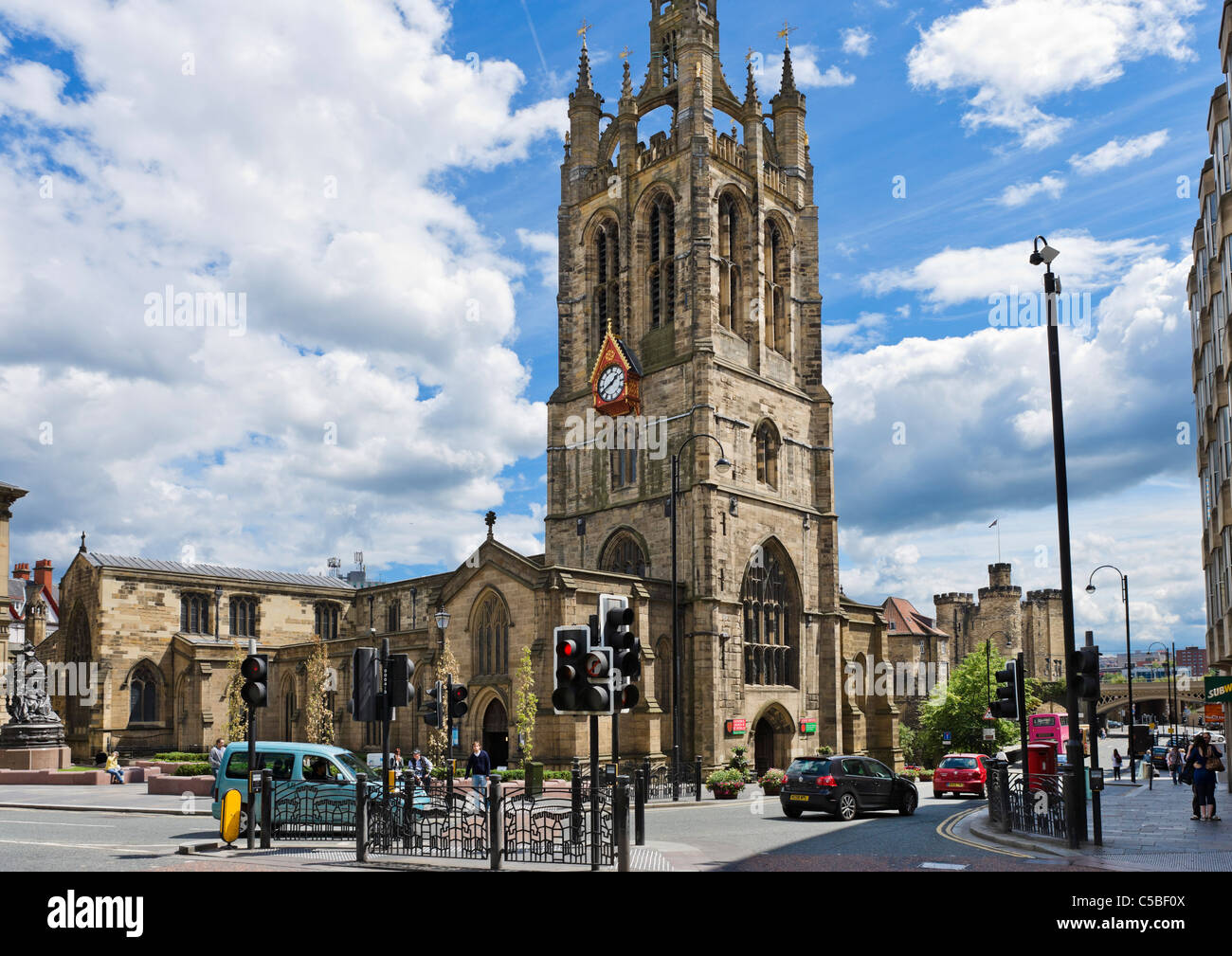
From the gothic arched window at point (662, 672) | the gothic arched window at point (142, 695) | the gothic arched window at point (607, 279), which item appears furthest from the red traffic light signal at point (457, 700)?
the gothic arched window at point (142, 695)

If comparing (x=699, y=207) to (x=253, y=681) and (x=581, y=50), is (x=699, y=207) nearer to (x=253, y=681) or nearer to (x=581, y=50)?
(x=581, y=50)

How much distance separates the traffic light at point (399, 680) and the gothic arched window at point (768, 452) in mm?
32836

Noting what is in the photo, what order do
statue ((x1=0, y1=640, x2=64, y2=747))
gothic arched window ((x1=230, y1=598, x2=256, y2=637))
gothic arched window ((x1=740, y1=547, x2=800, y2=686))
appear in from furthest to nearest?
gothic arched window ((x1=230, y1=598, x2=256, y2=637))
gothic arched window ((x1=740, y1=547, x2=800, y2=686))
statue ((x1=0, y1=640, x2=64, y2=747))

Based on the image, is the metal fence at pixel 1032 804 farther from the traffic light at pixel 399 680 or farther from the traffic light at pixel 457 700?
the traffic light at pixel 399 680

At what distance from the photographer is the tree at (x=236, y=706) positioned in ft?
147

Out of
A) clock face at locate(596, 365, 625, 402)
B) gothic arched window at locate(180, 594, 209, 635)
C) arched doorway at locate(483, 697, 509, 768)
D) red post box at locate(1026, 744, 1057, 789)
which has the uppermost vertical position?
clock face at locate(596, 365, 625, 402)

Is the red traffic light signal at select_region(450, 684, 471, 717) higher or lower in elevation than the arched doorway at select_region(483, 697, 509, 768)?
higher

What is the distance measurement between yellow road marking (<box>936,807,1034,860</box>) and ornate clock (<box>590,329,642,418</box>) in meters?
25.1

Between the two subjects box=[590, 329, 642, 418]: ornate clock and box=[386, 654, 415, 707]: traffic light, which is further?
box=[590, 329, 642, 418]: ornate clock

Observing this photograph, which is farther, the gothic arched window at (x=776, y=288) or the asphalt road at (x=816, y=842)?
the gothic arched window at (x=776, y=288)

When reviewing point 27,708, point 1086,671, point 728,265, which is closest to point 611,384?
point 728,265

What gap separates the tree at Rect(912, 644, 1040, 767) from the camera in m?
61.9

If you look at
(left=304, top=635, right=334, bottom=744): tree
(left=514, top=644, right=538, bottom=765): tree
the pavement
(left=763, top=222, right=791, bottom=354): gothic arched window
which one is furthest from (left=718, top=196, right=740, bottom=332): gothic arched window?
the pavement

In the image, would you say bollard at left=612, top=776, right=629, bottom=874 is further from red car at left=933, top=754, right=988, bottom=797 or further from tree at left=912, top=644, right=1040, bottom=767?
tree at left=912, top=644, right=1040, bottom=767
